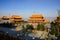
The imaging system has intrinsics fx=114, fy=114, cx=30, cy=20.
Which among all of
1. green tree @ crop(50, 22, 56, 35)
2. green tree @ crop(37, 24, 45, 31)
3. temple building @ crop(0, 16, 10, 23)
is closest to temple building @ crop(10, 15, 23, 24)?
temple building @ crop(0, 16, 10, 23)

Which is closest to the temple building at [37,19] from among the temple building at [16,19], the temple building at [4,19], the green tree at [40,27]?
the green tree at [40,27]

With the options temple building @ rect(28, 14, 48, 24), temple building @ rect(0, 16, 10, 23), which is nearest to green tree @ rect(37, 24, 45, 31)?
temple building @ rect(28, 14, 48, 24)

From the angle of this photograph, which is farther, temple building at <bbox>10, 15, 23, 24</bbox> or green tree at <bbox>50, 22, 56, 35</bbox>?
temple building at <bbox>10, 15, 23, 24</bbox>

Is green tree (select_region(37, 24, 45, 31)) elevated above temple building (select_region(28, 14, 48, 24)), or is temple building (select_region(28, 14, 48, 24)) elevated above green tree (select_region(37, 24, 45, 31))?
temple building (select_region(28, 14, 48, 24))

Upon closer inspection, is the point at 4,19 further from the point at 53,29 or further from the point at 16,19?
the point at 53,29

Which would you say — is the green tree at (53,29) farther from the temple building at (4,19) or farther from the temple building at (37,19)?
the temple building at (4,19)

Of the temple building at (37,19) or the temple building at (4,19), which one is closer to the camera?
the temple building at (37,19)

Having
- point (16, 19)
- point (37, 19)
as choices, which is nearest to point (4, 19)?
point (16, 19)

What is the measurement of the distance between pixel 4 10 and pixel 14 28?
407 millimetres

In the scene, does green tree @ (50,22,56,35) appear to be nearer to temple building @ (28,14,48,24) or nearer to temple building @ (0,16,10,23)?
temple building @ (28,14,48,24)

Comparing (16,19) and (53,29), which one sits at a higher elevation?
(16,19)

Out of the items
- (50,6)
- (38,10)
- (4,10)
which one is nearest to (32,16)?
(38,10)

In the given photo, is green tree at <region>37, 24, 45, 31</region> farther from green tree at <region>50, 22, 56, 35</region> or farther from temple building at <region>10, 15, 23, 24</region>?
temple building at <region>10, 15, 23, 24</region>

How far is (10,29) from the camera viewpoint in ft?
7.19
